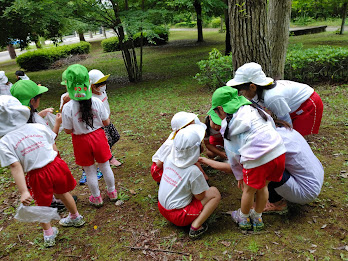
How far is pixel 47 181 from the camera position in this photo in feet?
8.13

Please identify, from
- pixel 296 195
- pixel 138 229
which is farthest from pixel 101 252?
pixel 296 195

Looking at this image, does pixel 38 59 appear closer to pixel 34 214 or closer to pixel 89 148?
pixel 89 148

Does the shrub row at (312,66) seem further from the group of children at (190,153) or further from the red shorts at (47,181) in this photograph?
the red shorts at (47,181)

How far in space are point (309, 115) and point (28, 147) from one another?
3.15m

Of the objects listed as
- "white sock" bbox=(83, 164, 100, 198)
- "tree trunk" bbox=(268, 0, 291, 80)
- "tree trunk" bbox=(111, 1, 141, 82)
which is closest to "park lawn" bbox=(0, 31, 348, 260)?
"white sock" bbox=(83, 164, 100, 198)

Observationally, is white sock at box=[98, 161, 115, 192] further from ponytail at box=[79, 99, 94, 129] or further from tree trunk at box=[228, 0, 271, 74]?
tree trunk at box=[228, 0, 271, 74]

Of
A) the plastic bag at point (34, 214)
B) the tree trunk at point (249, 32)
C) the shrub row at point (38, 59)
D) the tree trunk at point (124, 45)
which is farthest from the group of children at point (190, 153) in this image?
the shrub row at point (38, 59)

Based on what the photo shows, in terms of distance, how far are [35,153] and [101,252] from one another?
111cm

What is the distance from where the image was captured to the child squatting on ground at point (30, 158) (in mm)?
2254

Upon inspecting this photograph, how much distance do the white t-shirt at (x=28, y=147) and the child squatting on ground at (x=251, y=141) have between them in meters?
1.59

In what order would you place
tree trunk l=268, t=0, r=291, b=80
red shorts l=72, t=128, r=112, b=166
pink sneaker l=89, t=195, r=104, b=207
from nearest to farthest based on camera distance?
red shorts l=72, t=128, r=112, b=166 < pink sneaker l=89, t=195, r=104, b=207 < tree trunk l=268, t=0, r=291, b=80

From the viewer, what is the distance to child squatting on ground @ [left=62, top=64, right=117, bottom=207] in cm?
269

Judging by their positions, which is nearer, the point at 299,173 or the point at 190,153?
the point at 190,153

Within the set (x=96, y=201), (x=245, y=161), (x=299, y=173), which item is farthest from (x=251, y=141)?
(x=96, y=201)
